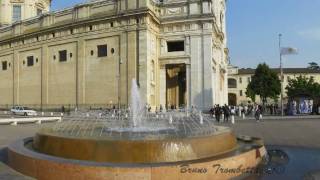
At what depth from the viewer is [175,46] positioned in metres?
47.8

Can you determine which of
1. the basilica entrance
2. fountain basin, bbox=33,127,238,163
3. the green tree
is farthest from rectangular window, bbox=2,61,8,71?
fountain basin, bbox=33,127,238,163

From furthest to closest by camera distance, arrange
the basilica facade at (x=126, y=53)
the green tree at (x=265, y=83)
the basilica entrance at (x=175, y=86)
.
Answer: the green tree at (x=265, y=83), the basilica entrance at (x=175, y=86), the basilica facade at (x=126, y=53)

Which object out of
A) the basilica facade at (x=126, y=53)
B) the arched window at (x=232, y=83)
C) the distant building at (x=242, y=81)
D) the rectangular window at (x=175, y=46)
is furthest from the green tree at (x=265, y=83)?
the rectangular window at (x=175, y=46)

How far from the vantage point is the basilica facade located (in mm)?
43719

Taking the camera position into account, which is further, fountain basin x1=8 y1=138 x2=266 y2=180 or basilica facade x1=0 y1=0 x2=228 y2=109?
basilica facade x1=0 y1=0 x2=228 y2=109

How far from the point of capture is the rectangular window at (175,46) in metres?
46.9

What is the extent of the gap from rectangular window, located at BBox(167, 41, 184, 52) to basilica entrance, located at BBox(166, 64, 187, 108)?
189 centimetres

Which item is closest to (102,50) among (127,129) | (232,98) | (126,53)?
(126,53)

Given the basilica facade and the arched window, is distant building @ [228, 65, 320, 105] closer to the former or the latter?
the arched window

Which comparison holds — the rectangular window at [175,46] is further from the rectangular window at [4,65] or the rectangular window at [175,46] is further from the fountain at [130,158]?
the fountain at [130,158]

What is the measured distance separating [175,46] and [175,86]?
19.8ft

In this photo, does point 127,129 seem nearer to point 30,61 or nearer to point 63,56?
point 63,56

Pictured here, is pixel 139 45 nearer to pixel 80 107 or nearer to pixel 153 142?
pixel 80 107

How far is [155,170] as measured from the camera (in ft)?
24.4
